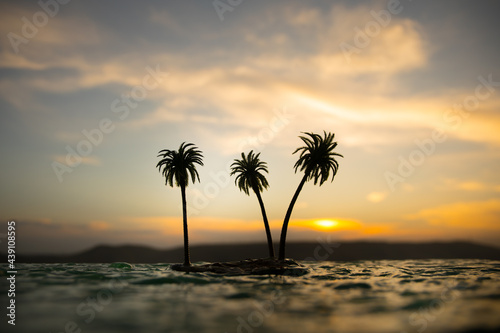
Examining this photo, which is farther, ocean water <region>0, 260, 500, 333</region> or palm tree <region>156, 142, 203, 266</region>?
palm tree <region>156, 142, 203, 266</region>

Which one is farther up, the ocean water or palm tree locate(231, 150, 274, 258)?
palm tree locate(231, 150, 274, 258)

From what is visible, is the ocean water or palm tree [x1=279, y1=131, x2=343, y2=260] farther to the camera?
palm tree [x1=279, y1=131, x2=343, y2=260]

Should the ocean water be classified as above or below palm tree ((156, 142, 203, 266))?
below

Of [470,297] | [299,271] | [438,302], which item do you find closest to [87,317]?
[438,302]

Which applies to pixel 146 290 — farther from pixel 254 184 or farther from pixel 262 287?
pixel 254 184

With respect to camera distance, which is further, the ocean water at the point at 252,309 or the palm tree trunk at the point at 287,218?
the palm tree trunk at the point at 287,218

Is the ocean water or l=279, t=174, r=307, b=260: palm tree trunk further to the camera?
l=279, t=174, r=307, b=260: palm tree trunk

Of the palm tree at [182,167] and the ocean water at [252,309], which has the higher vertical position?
the palm tree at [182,167]

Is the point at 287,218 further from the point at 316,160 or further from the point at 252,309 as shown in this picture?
the point at 252,309

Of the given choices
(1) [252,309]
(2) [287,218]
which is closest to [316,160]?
(2) [287,218]

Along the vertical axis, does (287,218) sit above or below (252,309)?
above

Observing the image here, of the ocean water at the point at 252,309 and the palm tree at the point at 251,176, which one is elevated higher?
the palm tree at the point at 251,176

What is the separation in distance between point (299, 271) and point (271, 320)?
2533cm

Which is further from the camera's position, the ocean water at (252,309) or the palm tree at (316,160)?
the palm tree at (316,160)
